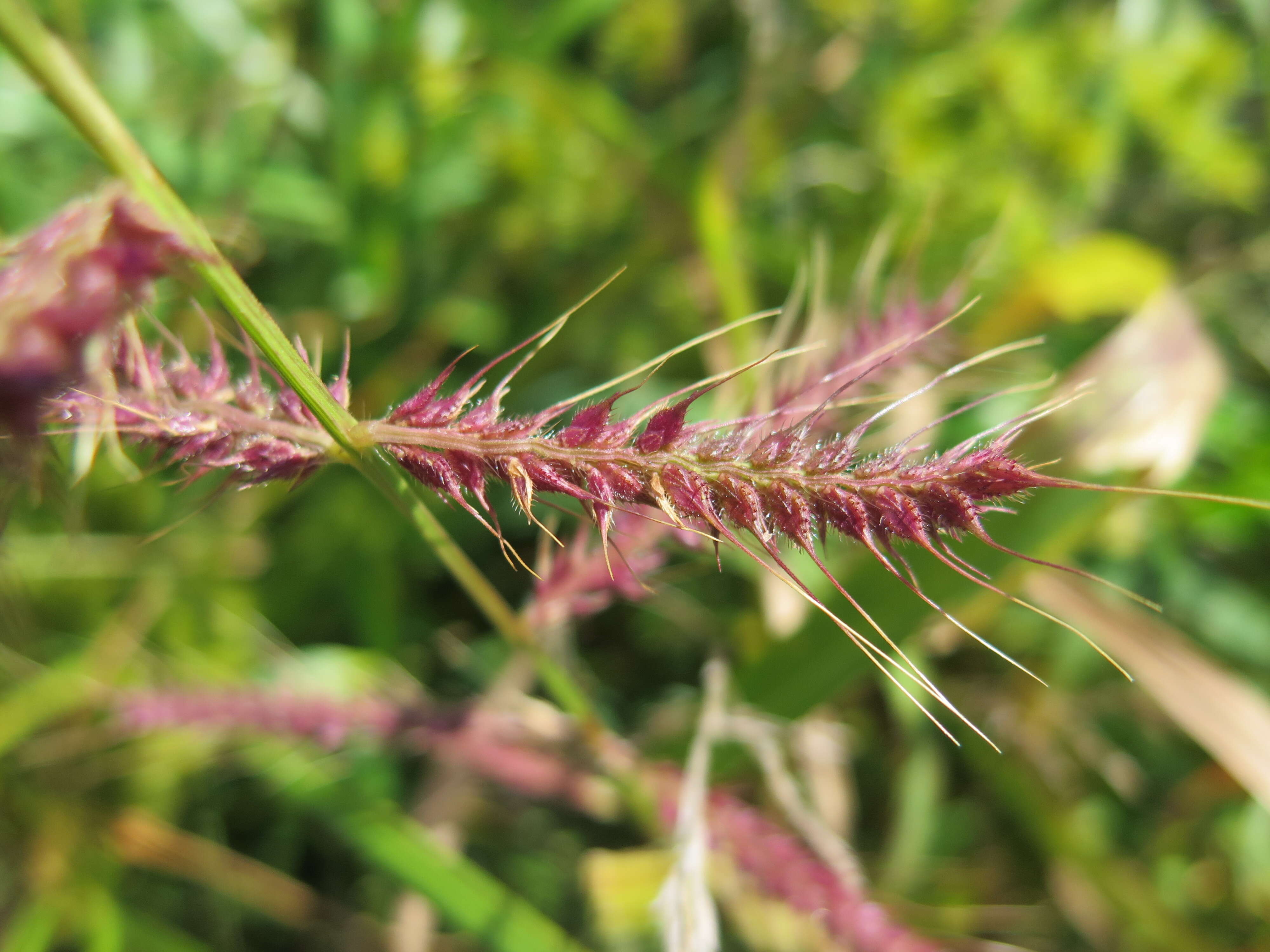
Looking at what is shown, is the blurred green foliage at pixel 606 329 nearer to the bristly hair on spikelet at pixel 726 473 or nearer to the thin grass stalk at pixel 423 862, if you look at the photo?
the thin grass stalk at pixel 423 862

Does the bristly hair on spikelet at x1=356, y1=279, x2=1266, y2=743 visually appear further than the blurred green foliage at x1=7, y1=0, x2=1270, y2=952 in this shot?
No

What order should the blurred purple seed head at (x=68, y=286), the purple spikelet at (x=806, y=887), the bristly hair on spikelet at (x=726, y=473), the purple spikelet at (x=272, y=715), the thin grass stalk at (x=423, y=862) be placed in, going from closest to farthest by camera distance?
the blurred purple seed head at (x=68, y=286) < the bristly hair on spikelet at (x=726, y=473) < the purple spikelet at (x=806, y=887) < the purple spikelet at (x=272, y=715) < the thin grass stalk at (x=423, y=862)

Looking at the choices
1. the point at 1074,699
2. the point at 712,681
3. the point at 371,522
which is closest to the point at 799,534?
the point at 712,681

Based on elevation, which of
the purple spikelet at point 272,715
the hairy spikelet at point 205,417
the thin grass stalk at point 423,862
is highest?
the hairy spikelet at point 205,417

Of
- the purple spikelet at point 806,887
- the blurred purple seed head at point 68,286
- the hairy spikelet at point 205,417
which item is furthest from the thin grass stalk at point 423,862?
the blurred purple seed head at point 68,286

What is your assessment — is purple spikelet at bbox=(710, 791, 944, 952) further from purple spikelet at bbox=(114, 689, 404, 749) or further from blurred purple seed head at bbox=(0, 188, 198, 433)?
blurred purple seed head at bbox=(0, 188, 198, 433)

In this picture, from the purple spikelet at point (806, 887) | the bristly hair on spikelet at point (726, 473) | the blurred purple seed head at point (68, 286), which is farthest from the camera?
the purple spikelet at point (806, 887)

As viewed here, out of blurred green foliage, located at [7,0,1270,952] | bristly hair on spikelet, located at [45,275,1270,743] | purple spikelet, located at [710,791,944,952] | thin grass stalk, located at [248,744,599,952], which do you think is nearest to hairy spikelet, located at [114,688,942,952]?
purple spikelet, located at [710,791,944,952]
